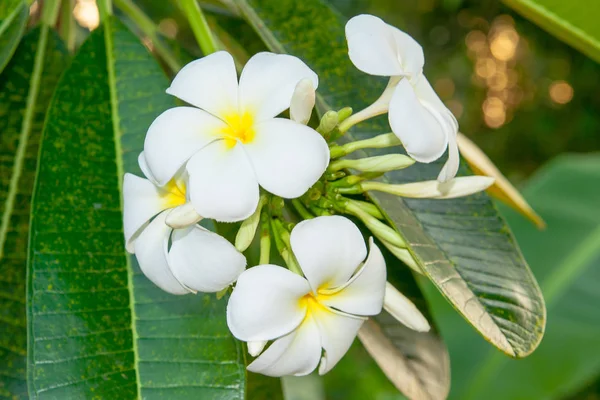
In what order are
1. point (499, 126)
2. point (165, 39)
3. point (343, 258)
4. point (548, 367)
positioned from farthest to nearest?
point (499, 126) < point (548, 367) < point (165, 39) < point (343, 258)

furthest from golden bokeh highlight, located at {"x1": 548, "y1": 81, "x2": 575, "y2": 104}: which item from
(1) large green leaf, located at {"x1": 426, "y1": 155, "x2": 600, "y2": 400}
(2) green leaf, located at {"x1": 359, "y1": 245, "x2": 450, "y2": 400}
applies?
(2) green leaf, located at {"x1": 359, "y1": 245, "x2": 450, "y2": 400}

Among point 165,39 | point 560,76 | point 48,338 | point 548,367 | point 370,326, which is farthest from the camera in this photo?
point 560,76

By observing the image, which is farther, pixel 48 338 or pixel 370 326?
pixel 370 326

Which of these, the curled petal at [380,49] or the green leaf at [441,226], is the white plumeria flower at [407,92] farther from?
the green leaf at [441,226]

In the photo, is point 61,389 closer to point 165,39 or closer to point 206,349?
point 206,349

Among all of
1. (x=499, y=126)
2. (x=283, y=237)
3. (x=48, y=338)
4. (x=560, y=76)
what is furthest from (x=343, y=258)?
(x=499, y=126)


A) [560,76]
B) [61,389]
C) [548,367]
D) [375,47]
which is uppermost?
[375,47]
